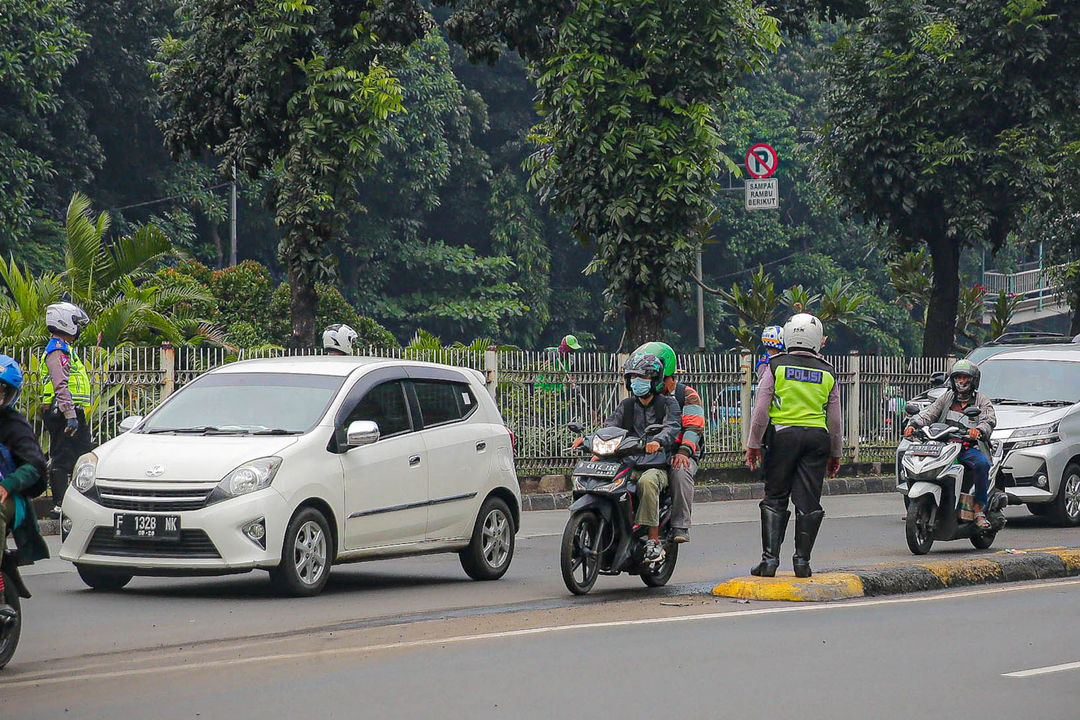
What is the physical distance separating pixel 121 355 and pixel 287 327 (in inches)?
596

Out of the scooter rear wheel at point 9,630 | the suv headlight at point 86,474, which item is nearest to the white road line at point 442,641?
the scooter rear wheel at point 9,630

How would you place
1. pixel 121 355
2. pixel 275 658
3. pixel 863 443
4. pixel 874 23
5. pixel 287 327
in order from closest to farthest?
pixel 275 658, pixel 121 355, pixel 863 443, pixel 874 23, pixel 287 327

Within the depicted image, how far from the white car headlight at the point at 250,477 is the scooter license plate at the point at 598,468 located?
2013 mm

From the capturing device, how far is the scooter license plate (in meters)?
10.7

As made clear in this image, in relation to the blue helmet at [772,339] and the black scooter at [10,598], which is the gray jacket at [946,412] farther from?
the black scooter at [10,598]

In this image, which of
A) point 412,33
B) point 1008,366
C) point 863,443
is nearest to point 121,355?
point 412,33

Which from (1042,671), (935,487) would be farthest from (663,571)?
(1042,671)

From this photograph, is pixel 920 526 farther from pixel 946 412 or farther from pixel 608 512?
pixel 608 512

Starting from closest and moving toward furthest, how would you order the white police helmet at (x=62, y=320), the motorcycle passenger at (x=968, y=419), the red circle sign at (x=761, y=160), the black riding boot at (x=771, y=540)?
the black riding boot at (x=771, y=540) → the motorcycle passenger at (x=968, y=419) → the white police helmet at (x=62, y=320) → the red circle sign at (x=761, y=160)

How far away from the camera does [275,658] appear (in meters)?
7.87

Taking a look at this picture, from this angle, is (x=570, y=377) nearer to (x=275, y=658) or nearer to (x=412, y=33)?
(x=412, y=33)

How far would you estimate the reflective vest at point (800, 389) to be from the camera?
1081 centimetres

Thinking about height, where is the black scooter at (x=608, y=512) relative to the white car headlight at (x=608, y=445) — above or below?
below

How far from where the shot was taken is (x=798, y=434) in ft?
35.4
